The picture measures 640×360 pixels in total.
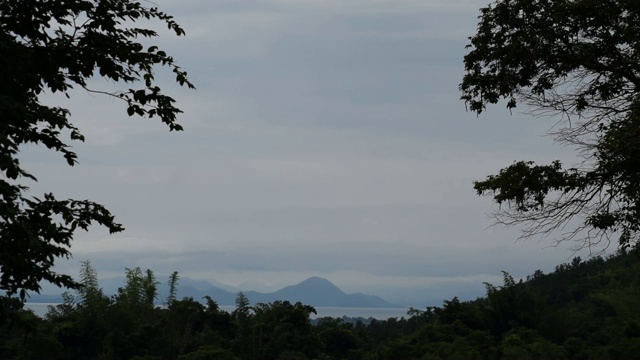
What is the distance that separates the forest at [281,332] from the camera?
2194cm

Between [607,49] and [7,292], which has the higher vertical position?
[607,49]

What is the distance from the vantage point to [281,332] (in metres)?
22.8

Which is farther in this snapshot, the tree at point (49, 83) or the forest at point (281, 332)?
the forest at point (281, 332)

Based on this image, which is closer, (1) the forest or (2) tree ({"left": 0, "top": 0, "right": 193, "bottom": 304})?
(2) tree ({"left": 0, "top": 0, "right": 193, "bottom": 304})

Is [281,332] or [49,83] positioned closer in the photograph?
[49,83]

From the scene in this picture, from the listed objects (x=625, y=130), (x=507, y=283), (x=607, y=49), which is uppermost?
(x=607, y=49)

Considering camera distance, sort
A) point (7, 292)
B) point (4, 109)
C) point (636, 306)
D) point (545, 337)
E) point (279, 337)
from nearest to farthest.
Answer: point (4, 109), point (7, 292), point (279, 337), point (545, 337), point (636, 306)

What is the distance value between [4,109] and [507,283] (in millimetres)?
21424

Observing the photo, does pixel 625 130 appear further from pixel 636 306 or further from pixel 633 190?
pixel 636 306

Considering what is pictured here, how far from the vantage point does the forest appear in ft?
72.0

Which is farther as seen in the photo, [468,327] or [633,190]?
[468,327]

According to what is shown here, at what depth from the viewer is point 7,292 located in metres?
9.73

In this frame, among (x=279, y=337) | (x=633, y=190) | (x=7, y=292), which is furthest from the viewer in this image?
(x=279, y=337)

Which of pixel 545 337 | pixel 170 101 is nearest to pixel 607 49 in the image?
pixel 170 101
